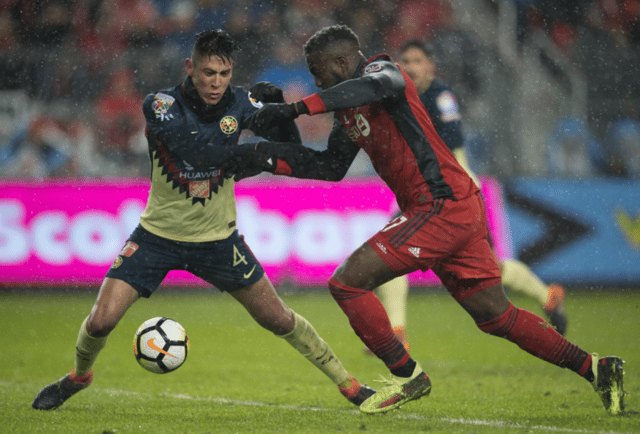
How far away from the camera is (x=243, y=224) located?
9797mm

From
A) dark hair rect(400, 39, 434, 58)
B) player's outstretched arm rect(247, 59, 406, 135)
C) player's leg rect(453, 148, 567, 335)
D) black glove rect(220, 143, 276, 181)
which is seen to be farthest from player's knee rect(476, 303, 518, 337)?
dark hair rect(400, 39, 434, 58)

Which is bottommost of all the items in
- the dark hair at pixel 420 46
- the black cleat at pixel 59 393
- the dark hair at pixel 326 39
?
the black cleat at pixel 59 393

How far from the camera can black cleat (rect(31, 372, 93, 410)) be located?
455 cm

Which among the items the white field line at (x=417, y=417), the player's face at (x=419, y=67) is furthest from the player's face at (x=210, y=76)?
the player's face at (x=419, y=67)

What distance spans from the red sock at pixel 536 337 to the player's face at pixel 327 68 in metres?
→ 1.56

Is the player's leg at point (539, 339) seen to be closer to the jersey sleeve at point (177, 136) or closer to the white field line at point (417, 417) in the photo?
the white field line at point (417, 417)

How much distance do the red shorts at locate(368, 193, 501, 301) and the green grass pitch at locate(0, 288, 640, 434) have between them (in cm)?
80

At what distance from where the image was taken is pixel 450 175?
13.4 ft

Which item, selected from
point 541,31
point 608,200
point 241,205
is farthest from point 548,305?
point 541,31

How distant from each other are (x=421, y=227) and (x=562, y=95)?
26.0 feet

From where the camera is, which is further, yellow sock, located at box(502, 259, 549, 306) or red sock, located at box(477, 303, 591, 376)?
yellow sock, located at box(502, 259, 549, 306)

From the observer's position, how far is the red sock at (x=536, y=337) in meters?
4.11

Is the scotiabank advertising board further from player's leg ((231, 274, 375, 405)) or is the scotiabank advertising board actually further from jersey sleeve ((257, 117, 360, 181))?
jersey sleeve ((257, 117, 360, 181))

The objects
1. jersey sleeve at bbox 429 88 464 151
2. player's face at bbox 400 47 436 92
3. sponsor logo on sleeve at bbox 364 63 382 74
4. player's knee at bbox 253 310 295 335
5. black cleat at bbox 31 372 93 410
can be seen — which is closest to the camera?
sponsor logo on sleeve at bbox 364 63 382 74
